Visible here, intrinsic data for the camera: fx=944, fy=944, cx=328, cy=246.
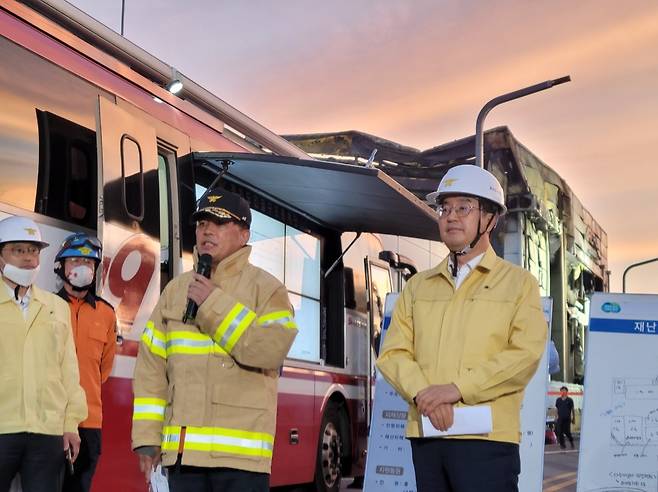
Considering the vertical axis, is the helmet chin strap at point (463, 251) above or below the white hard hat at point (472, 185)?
below

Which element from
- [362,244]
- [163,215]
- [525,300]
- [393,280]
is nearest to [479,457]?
[525,300]

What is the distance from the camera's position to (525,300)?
13.1 ft

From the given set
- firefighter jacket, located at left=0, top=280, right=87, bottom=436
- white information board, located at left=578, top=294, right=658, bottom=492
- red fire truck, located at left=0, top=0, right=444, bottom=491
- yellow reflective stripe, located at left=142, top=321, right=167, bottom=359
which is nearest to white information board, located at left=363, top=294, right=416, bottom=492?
red fire truck, located at left=0, top=0, right=444, bottom=491

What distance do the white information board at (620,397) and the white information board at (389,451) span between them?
1349mm

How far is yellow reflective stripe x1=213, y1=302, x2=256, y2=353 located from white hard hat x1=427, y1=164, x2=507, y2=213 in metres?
1.08

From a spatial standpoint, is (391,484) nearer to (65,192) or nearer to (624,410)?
(624,410)

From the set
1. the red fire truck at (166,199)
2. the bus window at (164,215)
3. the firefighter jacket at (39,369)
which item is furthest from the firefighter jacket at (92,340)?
the bus window at (164,215)

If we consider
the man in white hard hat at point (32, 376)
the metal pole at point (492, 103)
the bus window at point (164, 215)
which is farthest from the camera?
the metal pole at point (492, 103)

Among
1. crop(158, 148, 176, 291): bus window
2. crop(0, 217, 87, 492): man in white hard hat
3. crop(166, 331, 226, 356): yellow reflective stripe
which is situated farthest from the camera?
crop(158, 148, 176, 291): bus window

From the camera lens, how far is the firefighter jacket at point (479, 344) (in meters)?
3.86

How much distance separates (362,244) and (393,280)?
3.76 feet

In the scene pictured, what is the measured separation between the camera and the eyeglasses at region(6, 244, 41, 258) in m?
5.10

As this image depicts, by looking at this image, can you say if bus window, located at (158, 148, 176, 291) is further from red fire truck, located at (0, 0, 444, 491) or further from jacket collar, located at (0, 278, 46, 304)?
jacket collar, located at (0, 278, 46, 304)

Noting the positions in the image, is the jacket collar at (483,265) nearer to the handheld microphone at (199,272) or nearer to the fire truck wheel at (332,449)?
the handheld microphone at (199,272)
